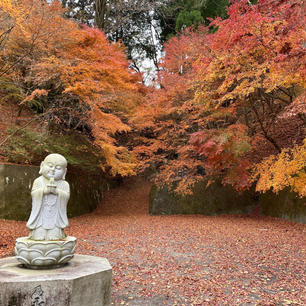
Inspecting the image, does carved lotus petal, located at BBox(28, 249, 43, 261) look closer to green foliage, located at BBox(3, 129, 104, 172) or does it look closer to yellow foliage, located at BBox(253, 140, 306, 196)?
green foliage, located at BBox(3, 129, 104, 172)

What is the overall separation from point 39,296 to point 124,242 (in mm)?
4289

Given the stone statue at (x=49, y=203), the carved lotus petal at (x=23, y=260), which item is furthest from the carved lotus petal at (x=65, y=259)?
the carved lotus petal at (x=23, y=260)

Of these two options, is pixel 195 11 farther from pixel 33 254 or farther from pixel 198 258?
pixel 33 254

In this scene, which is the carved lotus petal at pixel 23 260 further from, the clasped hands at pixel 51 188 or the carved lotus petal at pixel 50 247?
the clasped hands at pixel 51 188

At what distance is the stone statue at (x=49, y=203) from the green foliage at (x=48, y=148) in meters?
5.06

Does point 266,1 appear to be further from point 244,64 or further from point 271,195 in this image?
point 271,195

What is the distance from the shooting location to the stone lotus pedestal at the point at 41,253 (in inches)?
143

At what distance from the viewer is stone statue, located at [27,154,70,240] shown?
390 centimetres

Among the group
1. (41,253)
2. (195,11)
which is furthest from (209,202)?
(195,11)

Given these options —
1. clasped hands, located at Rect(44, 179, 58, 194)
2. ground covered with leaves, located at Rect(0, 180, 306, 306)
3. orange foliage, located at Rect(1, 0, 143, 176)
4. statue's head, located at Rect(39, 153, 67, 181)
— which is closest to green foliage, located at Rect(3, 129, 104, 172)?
orange foliage, located at Rect(1, 0, 143, 176)

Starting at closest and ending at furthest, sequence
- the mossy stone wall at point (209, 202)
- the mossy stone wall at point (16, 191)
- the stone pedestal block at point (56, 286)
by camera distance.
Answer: the stone pedestal block at point (56, 286), the mossy stone wall at point (16, 191), the mossy stone wall at point (209, 202)

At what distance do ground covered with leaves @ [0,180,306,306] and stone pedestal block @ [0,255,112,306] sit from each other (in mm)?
500

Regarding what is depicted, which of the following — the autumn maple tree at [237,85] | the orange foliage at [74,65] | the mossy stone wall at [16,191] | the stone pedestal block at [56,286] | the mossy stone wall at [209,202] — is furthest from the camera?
the mossy stone wall at [209,202]

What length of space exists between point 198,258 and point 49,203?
3.53 metres
